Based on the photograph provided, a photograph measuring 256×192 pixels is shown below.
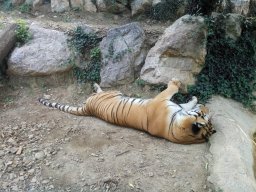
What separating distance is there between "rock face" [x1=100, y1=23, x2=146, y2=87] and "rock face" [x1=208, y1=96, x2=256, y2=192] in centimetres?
133

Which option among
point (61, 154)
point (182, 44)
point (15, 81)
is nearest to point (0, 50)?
point (15, 81)

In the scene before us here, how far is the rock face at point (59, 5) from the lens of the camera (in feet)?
27.3

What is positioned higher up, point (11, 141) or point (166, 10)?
point (166, 10)

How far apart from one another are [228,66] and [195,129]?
177cm

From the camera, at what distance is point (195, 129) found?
5.33m

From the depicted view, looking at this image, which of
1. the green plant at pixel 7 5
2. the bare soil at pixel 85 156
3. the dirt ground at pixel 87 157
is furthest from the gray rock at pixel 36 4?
the dirt ground at pixel 87 157

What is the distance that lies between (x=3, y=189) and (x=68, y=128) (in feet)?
4.35

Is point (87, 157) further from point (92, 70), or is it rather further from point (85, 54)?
point (85, 54)

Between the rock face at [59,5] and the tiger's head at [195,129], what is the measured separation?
3.94m

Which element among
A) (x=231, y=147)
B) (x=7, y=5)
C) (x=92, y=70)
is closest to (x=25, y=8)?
(x=7, y=5)

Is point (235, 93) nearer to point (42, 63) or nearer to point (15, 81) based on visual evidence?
point (42, 63)

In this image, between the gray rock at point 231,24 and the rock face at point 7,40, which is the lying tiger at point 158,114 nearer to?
the gray rock at point 231,24

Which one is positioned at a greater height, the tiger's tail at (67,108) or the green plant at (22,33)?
the green plant at (22,33)

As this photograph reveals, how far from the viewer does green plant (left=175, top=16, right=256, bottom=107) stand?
6.55 metres
